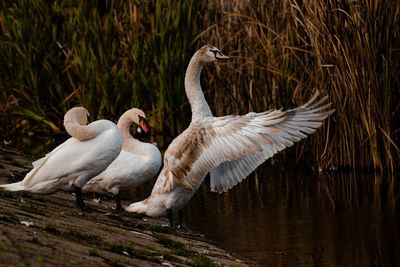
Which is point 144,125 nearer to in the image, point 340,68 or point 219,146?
point 219,146

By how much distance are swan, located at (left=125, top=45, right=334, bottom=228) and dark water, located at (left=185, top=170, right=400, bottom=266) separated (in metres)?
0.70

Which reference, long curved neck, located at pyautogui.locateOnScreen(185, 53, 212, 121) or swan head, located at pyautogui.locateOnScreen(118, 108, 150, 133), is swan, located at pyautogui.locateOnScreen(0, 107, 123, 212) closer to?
long curved neck, located at pyautogui.locateOnScreen(185, 53, 212, 121)

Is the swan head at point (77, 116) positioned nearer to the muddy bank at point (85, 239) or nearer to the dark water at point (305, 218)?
the muddy bank at point (85, 239)

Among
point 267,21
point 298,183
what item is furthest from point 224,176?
point 267,21

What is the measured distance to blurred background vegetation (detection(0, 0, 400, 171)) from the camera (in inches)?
582

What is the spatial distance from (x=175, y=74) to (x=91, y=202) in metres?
6.22

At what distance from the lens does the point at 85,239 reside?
27.7ft

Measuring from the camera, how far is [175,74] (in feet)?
61.0

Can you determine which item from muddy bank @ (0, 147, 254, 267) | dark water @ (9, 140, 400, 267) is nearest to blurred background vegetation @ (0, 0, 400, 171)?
dark water @ (9, 140, 400, 267)

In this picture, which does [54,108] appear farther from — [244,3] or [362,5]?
[362,5]

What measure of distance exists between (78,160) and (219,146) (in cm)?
150

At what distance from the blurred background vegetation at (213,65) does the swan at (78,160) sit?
511 centimetres

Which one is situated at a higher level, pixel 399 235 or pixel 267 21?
pixel 267 21

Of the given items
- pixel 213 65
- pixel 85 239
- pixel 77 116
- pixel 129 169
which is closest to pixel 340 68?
pixel 213 65
